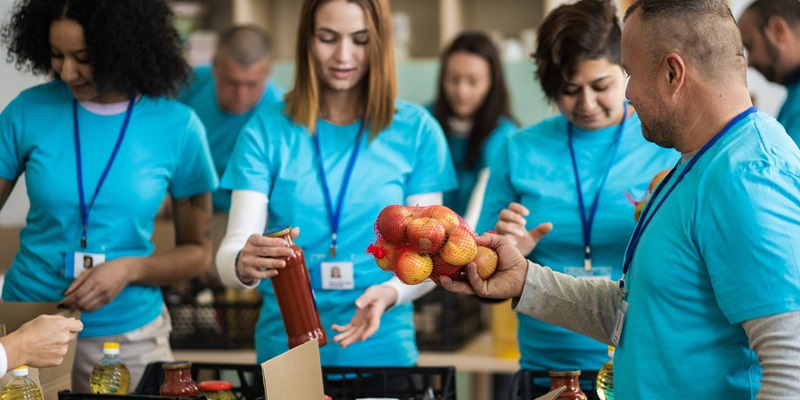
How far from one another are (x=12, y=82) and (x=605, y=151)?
152 cm

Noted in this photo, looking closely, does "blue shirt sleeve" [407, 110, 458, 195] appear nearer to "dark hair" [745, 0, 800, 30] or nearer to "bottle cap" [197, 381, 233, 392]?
"bottle cap" [197, 381, 233, 392]

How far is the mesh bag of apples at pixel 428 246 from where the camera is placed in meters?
1.33

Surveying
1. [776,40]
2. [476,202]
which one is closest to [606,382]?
[776,40]

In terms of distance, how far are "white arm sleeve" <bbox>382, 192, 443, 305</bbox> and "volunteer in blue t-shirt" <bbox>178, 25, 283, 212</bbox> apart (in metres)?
1.53

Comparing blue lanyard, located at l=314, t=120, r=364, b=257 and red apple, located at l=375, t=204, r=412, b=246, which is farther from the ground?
blue lanyard, located at l=314, t=120, r=364, b=257

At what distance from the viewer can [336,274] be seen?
6.38 ft

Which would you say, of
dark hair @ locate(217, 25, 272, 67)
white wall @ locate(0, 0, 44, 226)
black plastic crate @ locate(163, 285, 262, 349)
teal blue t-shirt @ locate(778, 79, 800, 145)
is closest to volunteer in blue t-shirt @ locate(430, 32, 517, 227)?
dark hair @ locate(217, 25, 272, 67)

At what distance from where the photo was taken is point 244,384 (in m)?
1.72

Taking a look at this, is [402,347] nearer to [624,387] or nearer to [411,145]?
[411,145]

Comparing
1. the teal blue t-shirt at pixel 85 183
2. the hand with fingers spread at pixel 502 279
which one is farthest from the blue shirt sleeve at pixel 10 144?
the hand with fingers spread at pixel 502 279

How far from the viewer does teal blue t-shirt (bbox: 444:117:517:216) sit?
3490 millimetres

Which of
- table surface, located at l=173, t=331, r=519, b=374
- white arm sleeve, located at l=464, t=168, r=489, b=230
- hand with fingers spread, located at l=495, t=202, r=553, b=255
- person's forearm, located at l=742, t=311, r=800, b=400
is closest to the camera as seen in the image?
person's forearm, located at l=742, t=311, r=800, b=400

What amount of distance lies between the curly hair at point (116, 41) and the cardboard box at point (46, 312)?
1.65 ft

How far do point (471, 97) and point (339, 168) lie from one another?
1812 millimetres
